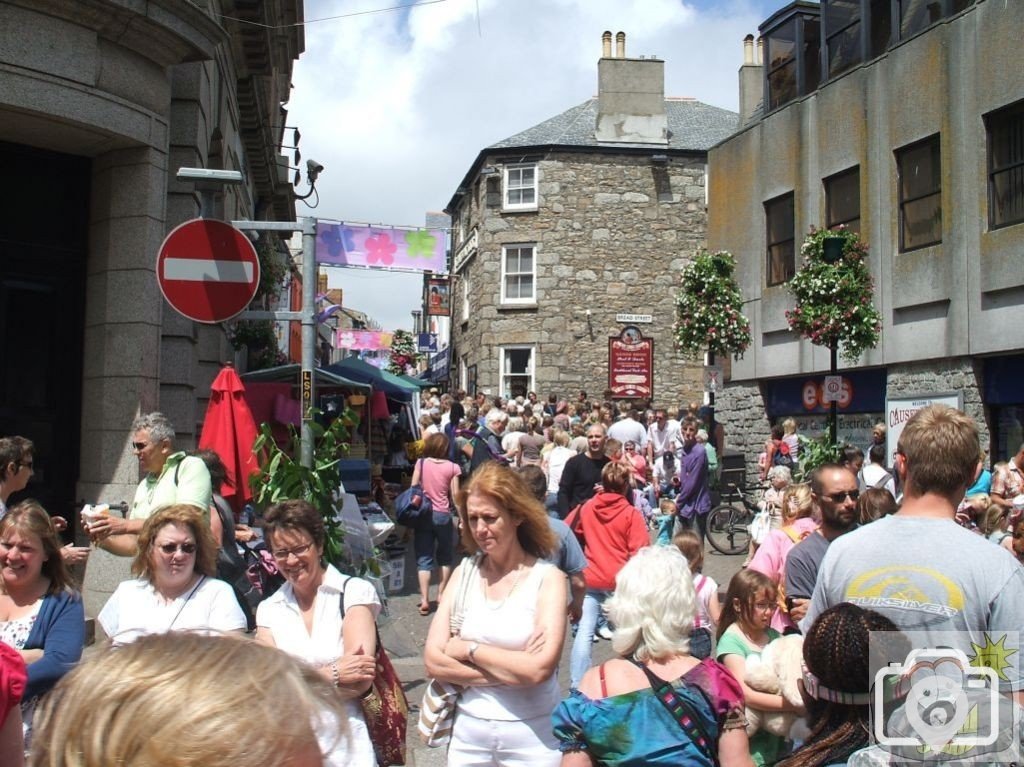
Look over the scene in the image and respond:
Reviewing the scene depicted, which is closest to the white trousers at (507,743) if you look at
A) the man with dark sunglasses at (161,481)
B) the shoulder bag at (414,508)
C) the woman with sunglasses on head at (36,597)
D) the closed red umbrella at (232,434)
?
the woman with sunglasses on head at (36,597)

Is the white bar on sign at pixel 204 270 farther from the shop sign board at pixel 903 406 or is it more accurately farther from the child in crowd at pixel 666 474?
the child in crowd at pixel 666 474

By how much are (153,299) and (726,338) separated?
34.5ft

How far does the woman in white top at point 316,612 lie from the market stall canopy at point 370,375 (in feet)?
37.6

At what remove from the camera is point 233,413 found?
7.96 m

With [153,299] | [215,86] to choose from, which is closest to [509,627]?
[153,299]

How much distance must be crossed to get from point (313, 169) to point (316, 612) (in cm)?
852

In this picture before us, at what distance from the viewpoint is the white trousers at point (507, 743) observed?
3.94m

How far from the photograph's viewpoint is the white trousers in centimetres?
394

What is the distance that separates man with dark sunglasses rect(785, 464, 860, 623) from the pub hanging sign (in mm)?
24872

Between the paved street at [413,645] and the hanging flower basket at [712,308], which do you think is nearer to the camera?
the paved street at [413,645]

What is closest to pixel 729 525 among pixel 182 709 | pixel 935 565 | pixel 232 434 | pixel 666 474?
pixel 666 474

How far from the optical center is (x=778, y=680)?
391cm

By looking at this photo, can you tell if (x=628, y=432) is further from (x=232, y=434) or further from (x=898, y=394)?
(x=232, y=434)

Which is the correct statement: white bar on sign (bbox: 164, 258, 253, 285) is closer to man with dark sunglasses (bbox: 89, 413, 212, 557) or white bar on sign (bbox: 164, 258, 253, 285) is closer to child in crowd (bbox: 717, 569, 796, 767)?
man with dark sunglasses (bbox: 89, 413, 212, 557)
